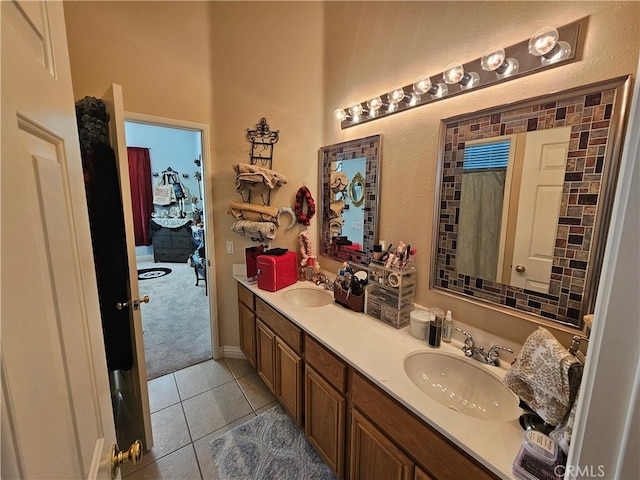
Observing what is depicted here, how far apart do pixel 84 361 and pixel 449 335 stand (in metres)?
1.42

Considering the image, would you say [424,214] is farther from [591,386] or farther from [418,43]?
[591,386]

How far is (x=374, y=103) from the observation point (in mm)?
1688

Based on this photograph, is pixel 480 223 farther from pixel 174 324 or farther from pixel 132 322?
pixel 174 324

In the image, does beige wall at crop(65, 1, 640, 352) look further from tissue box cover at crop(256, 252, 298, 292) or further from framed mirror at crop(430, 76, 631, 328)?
tissue box cover at crop(256, 252, 298, 292)

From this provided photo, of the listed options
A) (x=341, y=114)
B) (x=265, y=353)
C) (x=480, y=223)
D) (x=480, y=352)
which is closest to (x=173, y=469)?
(x=265, y=353)

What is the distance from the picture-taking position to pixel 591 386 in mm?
386

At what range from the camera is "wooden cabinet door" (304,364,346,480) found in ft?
4.41

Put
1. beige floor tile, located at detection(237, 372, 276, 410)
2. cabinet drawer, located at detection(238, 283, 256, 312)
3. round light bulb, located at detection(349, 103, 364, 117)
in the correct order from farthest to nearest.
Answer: cabinet drawer, located at detection(238, 283, 256, 312) < beige floor tile, located at detection(237, 372, 276, 410) < round light bulb, located at detection(349, 103, 364, 117)

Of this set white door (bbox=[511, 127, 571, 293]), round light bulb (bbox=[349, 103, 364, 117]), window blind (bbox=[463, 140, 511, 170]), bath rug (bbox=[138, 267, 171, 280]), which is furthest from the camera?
bath rug (bbox=[138, 267, 171, 280])

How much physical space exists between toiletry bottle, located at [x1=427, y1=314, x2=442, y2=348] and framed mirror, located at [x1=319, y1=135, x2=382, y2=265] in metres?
0.69

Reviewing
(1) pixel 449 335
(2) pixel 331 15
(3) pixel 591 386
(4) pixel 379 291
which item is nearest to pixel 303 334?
(4) pixel 379 291

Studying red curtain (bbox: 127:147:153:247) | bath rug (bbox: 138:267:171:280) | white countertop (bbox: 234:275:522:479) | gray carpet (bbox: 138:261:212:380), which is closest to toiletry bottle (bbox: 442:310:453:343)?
white countertop (bbox: 234:275:522:479)

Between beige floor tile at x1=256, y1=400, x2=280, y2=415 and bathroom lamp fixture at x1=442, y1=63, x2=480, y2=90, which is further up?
bathroom lamp fixture at x1=442, y1=63, x2=480, y2=90

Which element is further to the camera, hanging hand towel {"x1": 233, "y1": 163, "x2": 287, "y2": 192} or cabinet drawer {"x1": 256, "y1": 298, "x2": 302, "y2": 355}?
hanging hand towel {"x1": 233, "y1": 163, "x2": 287, "y2": 192}
